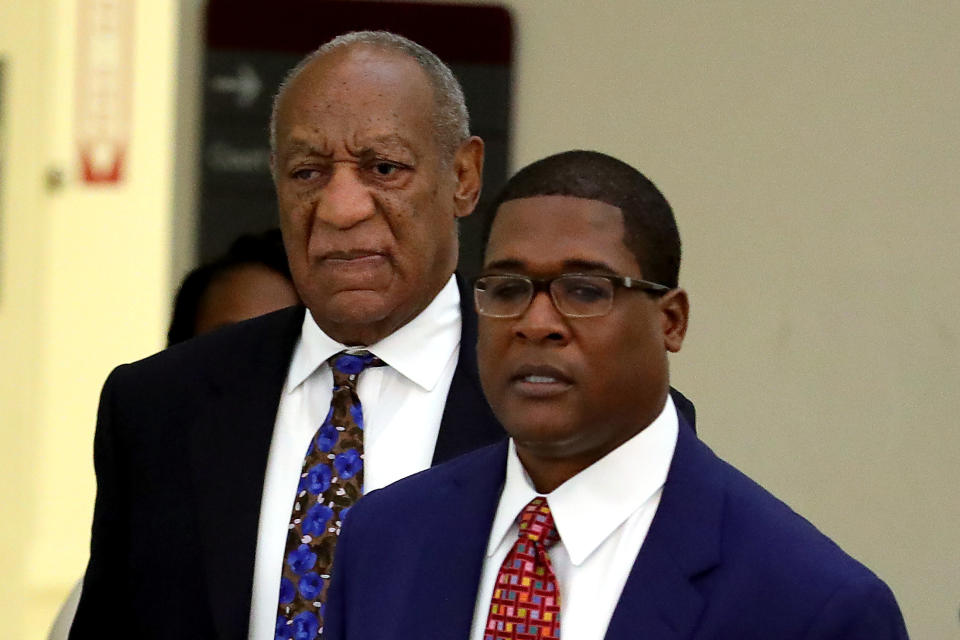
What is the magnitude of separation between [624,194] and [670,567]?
1.38ft

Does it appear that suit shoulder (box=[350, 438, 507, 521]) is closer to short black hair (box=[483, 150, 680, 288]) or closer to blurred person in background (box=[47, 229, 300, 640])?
short black hair (box=[483, 150, 680, 288])

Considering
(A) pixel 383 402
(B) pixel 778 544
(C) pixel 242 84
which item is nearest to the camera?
(B) pixel 778 544

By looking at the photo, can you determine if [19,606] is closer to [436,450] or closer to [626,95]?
[626,95]

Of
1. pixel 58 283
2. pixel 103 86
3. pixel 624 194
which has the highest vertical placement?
pixel 103 86

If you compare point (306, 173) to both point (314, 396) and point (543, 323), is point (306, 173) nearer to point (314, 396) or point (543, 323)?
point (314, 396)

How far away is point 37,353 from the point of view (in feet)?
25.3

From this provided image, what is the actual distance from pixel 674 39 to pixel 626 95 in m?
0.15

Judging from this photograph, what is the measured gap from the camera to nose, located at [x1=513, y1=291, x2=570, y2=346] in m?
2.00

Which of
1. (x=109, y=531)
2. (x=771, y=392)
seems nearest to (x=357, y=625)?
(x=109, y=531)

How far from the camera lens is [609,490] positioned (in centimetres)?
203

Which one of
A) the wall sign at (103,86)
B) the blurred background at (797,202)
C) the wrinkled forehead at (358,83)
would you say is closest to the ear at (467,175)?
the wrinkled forehead at (358,83)

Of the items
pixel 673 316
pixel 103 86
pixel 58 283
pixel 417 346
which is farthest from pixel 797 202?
pixel 103 86

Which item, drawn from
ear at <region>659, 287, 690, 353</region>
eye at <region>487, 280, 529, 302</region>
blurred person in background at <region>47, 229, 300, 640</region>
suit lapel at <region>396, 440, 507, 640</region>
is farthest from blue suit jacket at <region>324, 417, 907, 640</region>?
blurred person in background at <region>47, 229, 300, 640</region>

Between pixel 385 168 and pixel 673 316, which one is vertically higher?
pixel 385 168
